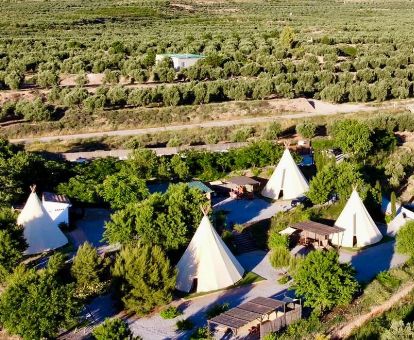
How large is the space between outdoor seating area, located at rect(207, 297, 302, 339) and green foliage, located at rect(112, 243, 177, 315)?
2.71 m

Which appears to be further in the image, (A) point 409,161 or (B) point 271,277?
(A) point 409,161

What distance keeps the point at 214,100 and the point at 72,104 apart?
1490cm

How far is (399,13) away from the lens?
509 ft

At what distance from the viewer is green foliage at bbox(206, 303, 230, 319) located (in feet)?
88.1

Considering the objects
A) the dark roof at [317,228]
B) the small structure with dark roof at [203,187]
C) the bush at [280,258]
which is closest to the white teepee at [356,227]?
the dark roof at [317,228]

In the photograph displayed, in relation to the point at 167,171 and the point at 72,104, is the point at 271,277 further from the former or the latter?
the point at 72,104

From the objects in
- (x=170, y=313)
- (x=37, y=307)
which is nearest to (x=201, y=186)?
(x=170, y=313)

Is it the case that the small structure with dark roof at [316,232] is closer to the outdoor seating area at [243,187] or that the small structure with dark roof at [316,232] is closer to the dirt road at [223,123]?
the outdoor seating area at [243,187]

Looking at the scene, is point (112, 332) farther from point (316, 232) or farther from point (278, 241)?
point (316, 232)

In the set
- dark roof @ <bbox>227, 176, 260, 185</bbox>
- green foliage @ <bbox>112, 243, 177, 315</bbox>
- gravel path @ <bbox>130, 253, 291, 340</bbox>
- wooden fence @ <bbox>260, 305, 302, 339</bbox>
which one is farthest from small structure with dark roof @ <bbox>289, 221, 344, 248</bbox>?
green foliage @ <bbox>112, 243, 177, 315</bbox>

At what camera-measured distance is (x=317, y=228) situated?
111 ft

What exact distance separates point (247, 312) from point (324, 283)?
3757 millimetres

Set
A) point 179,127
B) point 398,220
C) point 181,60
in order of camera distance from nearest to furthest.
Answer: point 398,220, point 179,127, point 181,60

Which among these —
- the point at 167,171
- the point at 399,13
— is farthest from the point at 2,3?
the point at 167,171
